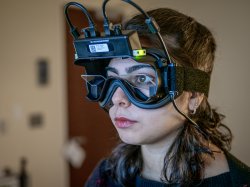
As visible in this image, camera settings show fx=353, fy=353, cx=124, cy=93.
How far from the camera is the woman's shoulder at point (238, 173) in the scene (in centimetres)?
106

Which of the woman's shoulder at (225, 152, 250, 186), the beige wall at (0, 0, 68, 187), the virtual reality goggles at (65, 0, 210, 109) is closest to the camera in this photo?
the virtual reality goggles at (65, 0, 210, 109)

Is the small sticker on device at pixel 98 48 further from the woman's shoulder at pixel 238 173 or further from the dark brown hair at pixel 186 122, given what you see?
the woman's shoulder at pixel 238 173

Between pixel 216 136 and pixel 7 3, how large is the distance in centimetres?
229

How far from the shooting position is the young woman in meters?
1.02

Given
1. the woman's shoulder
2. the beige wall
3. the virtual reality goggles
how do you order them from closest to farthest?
1. the virtual reality goggles
2. the woman's shoulder
3. the beige wall

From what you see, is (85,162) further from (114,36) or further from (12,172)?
(114,36)

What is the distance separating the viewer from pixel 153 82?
3.33 ft

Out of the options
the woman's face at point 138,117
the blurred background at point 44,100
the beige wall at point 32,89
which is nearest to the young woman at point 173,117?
the woman's face at point 138,117

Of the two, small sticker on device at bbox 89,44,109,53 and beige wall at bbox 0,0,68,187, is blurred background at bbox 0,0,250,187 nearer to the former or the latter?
beige wall at bbox 0,0,68,187

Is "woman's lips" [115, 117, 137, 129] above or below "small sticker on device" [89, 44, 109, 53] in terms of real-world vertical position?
below

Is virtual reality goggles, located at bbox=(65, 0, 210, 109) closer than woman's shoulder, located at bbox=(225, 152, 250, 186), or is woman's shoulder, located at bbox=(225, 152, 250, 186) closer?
virtual reality goggles, located at bbox=(65, 0, 210, 109)

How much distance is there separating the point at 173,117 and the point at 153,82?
127mm

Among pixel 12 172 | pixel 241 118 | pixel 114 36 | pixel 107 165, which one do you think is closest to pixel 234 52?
pixel 241 118

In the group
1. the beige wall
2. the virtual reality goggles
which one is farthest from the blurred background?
the virtual reality goggles
